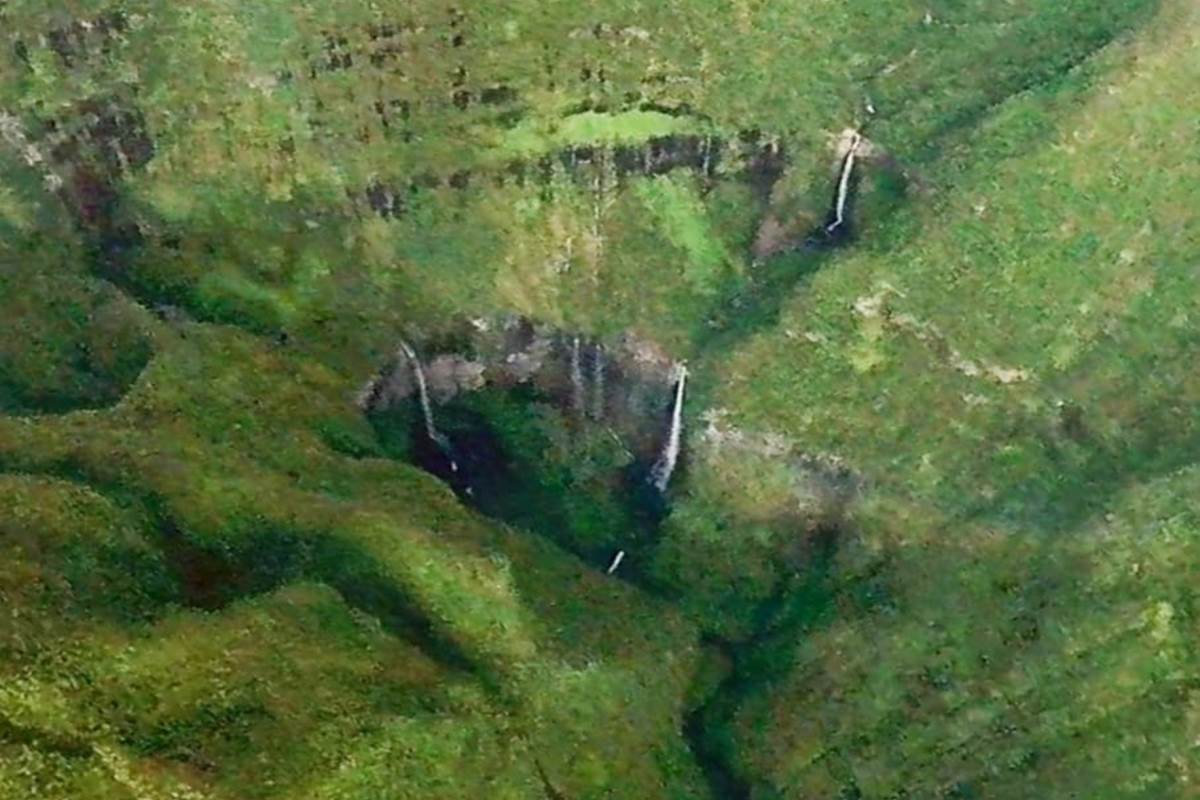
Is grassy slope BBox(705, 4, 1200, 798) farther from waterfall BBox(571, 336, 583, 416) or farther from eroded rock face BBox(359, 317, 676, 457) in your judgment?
waterfall BBox(571, 336, 583, 416)

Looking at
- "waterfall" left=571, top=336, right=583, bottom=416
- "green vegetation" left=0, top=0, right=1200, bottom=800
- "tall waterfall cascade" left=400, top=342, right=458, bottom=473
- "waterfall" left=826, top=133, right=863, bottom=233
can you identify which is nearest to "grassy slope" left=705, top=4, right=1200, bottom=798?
"green vegetation" left=0, top=0, right=1200, bottom=800

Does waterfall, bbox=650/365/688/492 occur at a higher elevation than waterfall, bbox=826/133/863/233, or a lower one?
lower

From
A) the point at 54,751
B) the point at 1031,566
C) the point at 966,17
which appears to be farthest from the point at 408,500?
the point at 966,17

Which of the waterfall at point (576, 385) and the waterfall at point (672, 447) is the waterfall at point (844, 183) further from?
the waterfall at point (576, 385)

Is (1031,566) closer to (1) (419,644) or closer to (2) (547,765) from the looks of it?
(2) (547,765)

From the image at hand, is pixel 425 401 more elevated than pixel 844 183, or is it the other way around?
pixel 844 183

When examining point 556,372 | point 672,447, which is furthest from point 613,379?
point 672,447

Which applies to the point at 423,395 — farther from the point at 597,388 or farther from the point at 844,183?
the point at 844,183
